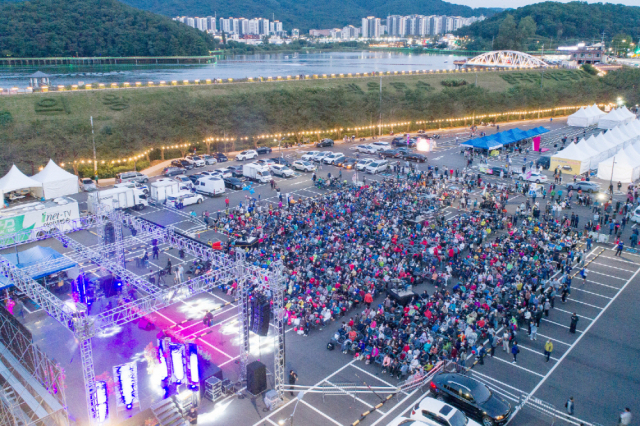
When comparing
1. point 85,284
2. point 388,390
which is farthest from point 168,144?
point 388,390

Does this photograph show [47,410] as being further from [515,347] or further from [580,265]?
[580,265]

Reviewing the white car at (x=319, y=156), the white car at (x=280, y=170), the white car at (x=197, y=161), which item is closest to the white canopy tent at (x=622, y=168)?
the white car at (x=319, y=156)

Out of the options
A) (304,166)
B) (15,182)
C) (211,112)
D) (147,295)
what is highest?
(211,112)

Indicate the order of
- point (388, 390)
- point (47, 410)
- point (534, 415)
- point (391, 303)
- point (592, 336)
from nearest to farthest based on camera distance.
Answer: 1. point (47, 410)
2. point (534, 415)
3. point (388, 390)
4. point (592, 336)
5. point (391, 303)

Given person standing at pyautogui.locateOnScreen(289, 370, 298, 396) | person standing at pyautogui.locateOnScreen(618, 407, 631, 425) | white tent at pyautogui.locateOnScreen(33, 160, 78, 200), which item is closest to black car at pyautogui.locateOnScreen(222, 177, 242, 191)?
white tent at pyautogui.locateOnScreen(33, 160, 78, 200)

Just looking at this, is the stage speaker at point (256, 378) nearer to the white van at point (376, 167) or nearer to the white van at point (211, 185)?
the white van at point (211, 185)

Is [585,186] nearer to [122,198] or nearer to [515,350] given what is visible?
[515,350]

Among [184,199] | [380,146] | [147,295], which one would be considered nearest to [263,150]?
[380,146]
